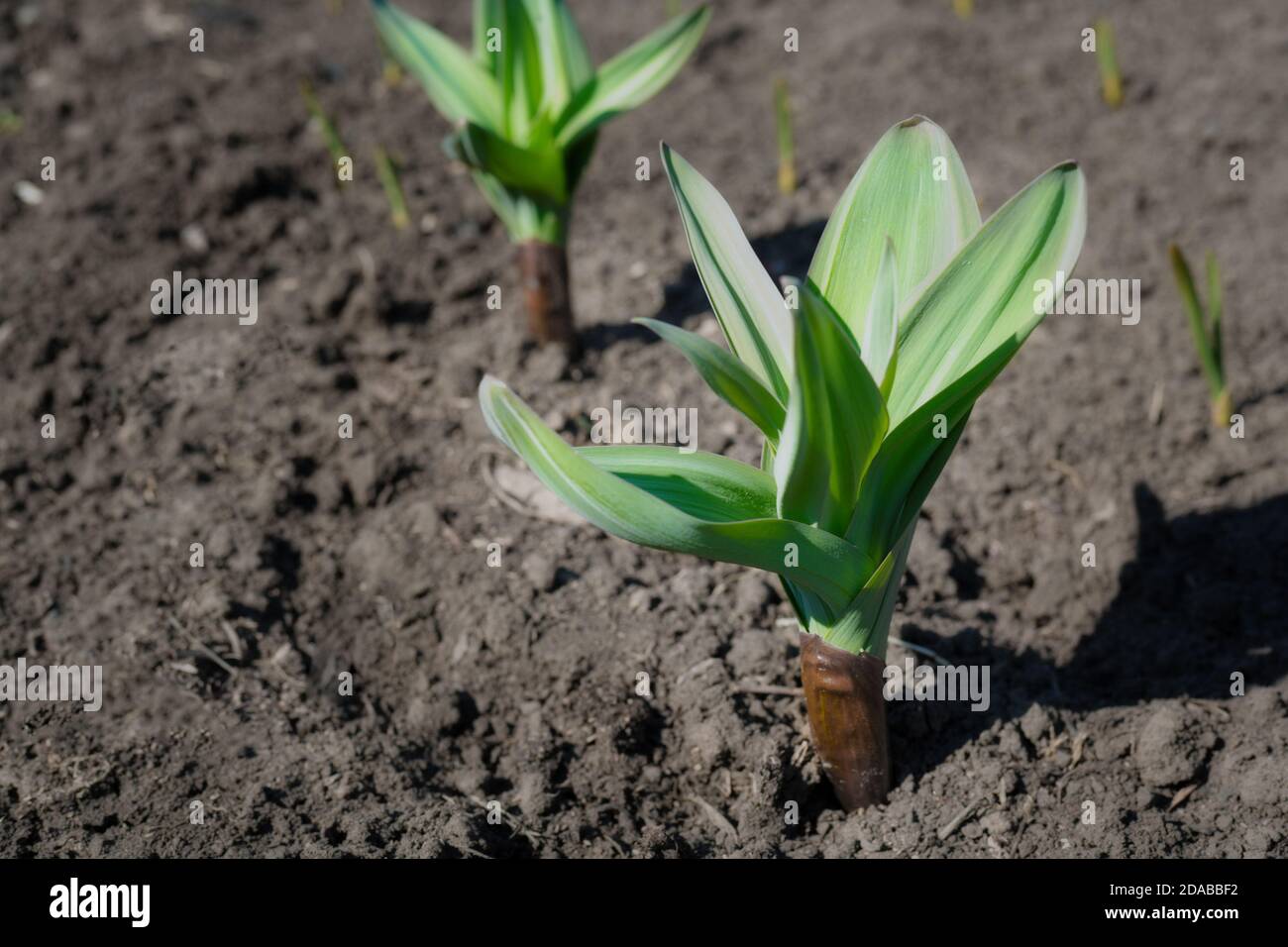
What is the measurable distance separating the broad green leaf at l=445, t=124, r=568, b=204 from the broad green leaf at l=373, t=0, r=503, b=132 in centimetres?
16

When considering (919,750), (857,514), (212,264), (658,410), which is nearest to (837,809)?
(919,750)

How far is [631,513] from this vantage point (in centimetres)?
179

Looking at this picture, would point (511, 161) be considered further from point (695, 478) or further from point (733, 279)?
point (695, 478)

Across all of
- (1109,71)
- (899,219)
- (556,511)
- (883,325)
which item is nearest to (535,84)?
(556,511)

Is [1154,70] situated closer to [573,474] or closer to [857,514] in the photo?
[857,514]

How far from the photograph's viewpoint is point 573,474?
180 centimetres

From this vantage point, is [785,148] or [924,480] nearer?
[924,480]

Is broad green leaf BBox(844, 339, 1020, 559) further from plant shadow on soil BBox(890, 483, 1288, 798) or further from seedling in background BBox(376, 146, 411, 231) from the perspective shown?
seedling in background BBox(376, 146, 411, 231)

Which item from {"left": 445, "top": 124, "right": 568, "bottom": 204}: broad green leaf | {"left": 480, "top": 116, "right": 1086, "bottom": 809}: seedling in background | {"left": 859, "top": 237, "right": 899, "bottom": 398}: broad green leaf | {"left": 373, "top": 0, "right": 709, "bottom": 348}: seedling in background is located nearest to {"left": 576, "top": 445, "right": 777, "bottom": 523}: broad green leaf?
{"left": 480, "top": 116, "right": 1086, "bottom": 809}: seedling in background

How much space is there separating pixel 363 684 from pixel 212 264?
5.82 ft

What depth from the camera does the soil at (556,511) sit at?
242 centimetres

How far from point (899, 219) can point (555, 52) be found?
4.72ft

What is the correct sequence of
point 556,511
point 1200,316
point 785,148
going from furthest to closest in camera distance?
1. point 785,148
2. point 556,511
3. point 1200,316

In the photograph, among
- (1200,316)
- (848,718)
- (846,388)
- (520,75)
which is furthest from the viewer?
(520,75)
